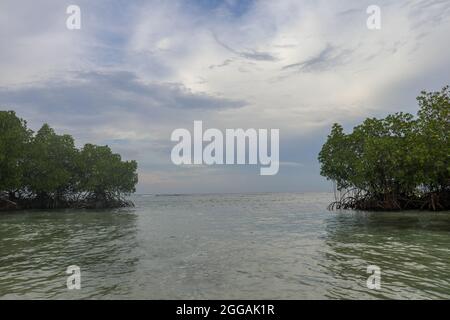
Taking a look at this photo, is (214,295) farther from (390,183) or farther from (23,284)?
(390,183)

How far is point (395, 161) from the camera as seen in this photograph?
34.5 m

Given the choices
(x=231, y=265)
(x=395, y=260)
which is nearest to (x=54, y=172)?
(x=231, y=265)

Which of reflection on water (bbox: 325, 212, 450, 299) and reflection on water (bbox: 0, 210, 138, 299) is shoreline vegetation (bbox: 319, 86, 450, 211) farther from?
reflection on water (bbox: 0, 210, 138, 299)

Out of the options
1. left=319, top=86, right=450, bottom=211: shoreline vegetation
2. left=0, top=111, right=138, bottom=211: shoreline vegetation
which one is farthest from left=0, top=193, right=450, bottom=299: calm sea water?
left=0, top=111, right=138, bottom=211: shoreline vegetation

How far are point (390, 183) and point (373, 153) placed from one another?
4.64 m

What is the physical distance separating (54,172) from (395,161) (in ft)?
133

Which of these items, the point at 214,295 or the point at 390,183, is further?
the point at 390,183

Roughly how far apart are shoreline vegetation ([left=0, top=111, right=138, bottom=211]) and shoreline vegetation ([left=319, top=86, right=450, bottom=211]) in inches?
1233

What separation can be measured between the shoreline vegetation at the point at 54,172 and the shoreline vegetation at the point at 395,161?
31.3m

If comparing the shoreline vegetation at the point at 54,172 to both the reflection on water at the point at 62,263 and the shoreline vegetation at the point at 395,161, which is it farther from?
the shoreline vegetation at the point at 395,161

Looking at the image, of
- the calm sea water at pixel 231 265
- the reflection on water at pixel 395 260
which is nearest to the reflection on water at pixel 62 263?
the calm sea water at pixel 231 265

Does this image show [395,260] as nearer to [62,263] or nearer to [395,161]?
[62,263]
